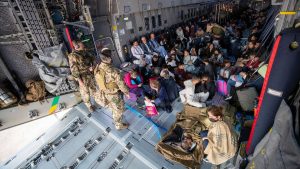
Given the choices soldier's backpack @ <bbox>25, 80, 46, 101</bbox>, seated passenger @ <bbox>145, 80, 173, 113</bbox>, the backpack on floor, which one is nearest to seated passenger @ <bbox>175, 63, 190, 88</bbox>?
the backpack on floor

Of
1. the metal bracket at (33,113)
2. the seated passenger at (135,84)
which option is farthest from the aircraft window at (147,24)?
the metal bracket at (33,113)

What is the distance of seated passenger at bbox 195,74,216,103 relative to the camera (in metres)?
4.09

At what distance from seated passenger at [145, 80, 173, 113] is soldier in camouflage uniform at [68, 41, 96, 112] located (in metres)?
1.52

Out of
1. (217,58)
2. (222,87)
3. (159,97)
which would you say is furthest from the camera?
(217,58)

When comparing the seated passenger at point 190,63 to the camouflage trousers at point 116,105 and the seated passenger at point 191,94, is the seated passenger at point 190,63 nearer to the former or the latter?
the seated passenger at point 191,94

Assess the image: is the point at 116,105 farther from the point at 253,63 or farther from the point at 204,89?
the point at 253,63

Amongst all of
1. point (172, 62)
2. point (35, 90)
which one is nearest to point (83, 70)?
point (35, 90)

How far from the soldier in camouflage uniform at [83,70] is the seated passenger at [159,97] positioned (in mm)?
1518

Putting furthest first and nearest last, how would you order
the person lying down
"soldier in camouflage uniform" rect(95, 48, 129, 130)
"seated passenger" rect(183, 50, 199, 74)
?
"seated passenger" rect(183, 50, 199, 74)
"soldier in camouflage uniform" rect(95, 48, 129, 130)
the person lying down

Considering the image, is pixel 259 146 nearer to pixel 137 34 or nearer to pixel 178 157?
pixel 178 157

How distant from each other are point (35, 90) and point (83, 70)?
1.26 meters

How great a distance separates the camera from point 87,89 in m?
4.17

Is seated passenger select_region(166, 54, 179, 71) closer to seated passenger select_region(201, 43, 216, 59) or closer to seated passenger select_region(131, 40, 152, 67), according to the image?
seated passenger select_region(131, 40, 152, 67)

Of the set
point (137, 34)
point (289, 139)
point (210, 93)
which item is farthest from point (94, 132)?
point (137, 34)
